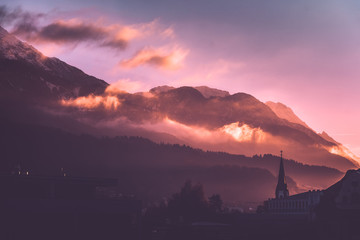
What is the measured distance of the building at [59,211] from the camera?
112 meters

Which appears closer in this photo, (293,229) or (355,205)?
(355,205)

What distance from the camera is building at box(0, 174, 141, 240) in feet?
368

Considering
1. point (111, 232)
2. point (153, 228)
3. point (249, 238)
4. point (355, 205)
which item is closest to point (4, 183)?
point (111, 232)

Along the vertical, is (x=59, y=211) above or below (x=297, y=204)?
below

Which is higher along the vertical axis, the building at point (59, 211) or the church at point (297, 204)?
the church at point (297, 204)

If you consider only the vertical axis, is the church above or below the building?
above

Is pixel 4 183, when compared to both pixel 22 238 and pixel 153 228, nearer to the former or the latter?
pixel 22 238

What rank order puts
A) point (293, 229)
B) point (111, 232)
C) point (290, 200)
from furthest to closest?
point (290, 200) < point (293, 229) < point (111, 232)

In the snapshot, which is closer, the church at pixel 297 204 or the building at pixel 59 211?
the building at pixel 59 211

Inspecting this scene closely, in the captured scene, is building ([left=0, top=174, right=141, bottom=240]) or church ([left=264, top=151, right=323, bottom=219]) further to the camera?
church ([left=264, top=151, right=323, bottom=219])

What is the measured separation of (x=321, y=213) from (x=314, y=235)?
4.90 m

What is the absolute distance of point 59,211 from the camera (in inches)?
4515

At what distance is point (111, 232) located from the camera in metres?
118

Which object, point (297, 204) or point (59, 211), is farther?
point (297, 204)
